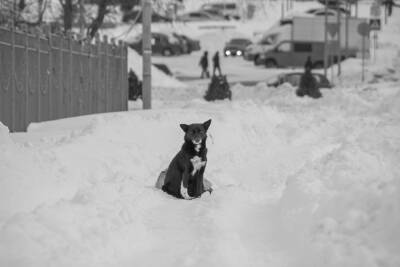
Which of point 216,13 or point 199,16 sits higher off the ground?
point 216,13

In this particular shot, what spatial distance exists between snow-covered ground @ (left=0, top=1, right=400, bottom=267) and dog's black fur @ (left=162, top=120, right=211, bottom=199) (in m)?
0.19

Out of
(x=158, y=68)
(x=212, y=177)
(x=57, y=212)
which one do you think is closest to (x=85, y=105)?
(x=212, y=177)

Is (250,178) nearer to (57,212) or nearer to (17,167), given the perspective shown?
(17,167)

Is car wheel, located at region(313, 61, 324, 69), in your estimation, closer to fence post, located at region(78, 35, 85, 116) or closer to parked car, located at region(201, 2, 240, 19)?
parked car, located at region(201, 2, 240, 19)

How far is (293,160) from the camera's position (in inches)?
557

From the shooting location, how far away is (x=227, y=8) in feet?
297

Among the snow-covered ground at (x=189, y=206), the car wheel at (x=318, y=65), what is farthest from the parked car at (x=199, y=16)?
the snow-covered ground at (x=189, y=206)

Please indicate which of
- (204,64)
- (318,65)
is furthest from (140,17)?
(318,65)

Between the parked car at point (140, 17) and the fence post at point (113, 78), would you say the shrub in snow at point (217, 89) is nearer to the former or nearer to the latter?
the parked car at point (140, 17)

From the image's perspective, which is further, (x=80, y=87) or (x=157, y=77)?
(x=157, y=77)

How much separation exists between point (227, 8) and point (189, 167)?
82.3m

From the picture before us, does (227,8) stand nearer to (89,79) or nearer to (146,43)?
(89,79)

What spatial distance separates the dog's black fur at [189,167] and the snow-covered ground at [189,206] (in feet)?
0.63

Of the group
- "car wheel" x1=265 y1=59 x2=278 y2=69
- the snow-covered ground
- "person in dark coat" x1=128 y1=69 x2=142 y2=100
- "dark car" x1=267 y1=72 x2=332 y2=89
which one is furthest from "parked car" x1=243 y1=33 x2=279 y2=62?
the snow-covered ground
